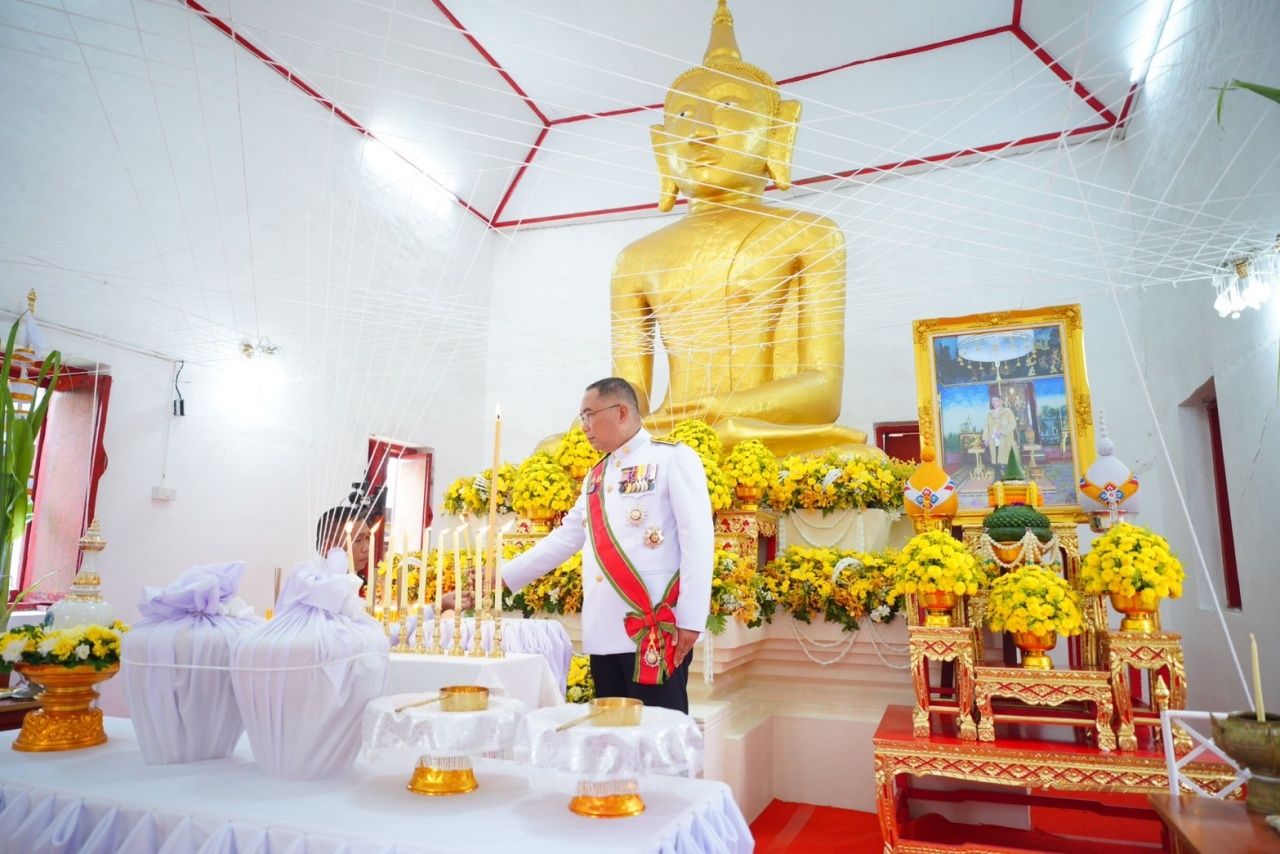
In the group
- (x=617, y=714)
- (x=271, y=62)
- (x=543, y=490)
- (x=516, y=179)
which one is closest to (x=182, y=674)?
(x=617, y=714)

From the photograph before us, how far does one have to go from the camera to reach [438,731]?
1234mm

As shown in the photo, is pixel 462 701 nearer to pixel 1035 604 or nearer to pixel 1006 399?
pixel 1035 604

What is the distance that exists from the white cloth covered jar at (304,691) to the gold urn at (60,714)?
465 mm

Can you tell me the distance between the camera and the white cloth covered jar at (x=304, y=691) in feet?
4.36

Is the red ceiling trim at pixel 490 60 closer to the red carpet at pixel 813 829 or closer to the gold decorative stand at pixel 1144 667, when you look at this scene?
the red carpet at pixel 813 829

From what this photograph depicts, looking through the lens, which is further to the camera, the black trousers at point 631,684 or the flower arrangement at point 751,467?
the flower arrangement at point 751,467

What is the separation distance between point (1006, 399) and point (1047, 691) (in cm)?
136

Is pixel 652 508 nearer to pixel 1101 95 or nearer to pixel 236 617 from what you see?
pixel 236 617

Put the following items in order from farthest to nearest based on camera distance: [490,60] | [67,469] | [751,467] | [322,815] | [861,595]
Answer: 1. [490,60]
2. [67,469]
3. [751,467]
4. [861,595]
5. [322,815]

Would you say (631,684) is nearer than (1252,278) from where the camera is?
Yes

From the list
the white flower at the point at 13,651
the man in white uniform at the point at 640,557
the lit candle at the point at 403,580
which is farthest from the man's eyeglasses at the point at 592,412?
the white flower at the point at 13,651

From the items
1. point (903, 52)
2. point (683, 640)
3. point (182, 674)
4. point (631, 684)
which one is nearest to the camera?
point (182, 674)

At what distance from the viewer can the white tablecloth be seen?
108 centimetres

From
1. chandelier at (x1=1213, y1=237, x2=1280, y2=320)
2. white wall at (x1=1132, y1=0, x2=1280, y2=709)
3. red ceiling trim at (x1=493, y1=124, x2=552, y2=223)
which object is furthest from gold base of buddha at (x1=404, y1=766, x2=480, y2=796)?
red ceiling trim at (x1=493, y1=124, x2=552, y2=223)
